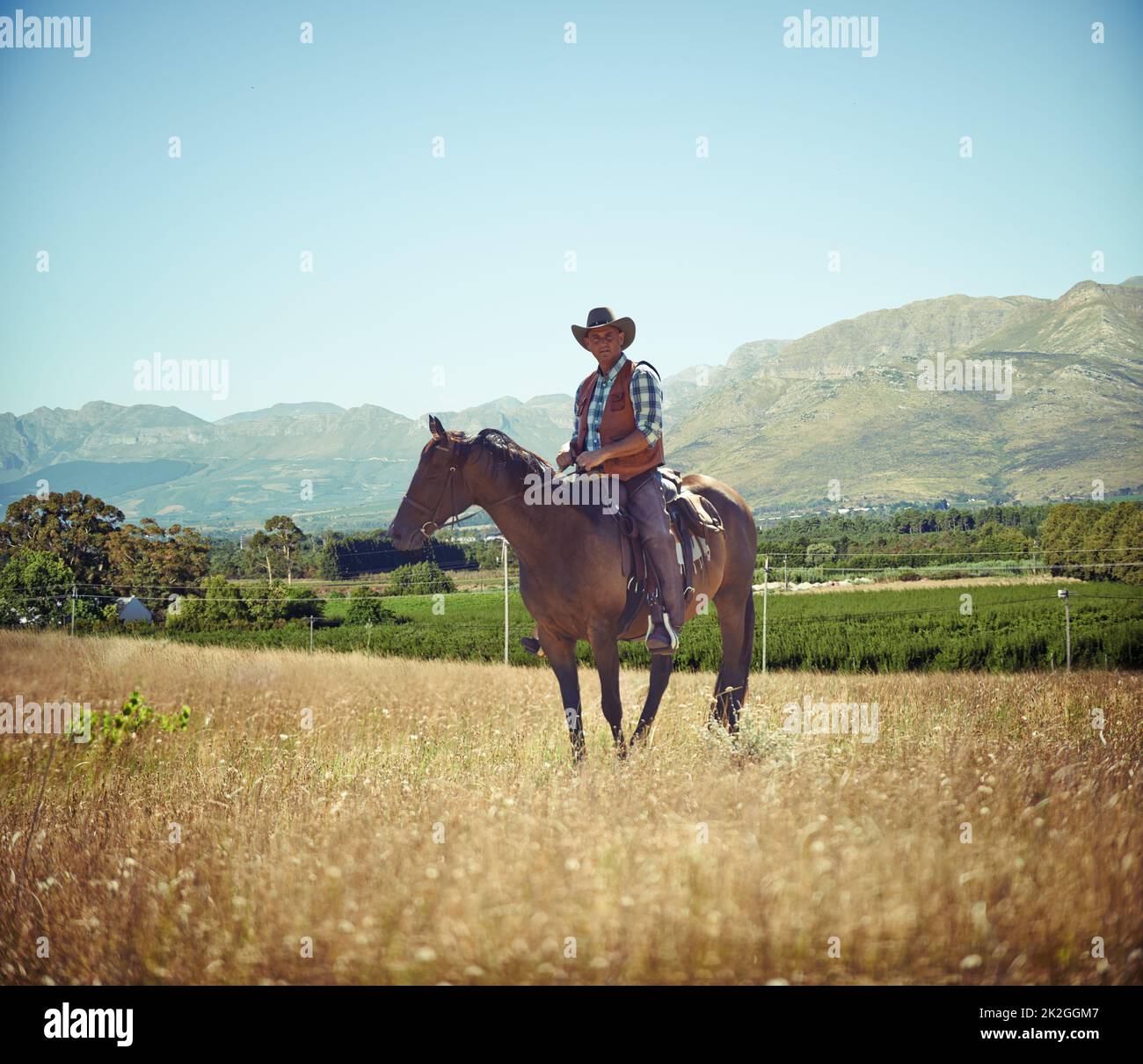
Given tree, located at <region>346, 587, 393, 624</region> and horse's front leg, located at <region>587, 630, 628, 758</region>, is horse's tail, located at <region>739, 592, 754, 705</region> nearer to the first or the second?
horse's front leg, located at <region>587, 630, 628, 758</region>

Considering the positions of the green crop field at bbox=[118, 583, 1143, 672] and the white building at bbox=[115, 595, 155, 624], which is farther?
the white building at bbox=[115, 595, 155, 624]

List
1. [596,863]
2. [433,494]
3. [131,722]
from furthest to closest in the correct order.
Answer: [131,722] → [433,494] → [596,863]

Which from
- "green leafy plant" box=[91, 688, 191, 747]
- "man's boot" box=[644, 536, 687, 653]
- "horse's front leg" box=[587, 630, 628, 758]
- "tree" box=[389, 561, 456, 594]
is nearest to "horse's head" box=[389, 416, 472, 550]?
"horse's front leg" box=[587, 630, 628, 758]

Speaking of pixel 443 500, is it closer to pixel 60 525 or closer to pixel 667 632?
pixel 667 632

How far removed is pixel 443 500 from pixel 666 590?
6.28 feet

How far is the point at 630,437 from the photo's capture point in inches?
259

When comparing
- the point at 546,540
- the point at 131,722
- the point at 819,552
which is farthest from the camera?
the point at 819,552

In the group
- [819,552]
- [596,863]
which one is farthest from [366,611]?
[596,863]

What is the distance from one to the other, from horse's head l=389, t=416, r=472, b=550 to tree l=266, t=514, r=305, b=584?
48.8m

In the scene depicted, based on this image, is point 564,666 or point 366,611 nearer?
point 564,666

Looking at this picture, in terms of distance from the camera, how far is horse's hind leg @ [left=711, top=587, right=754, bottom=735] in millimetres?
7961

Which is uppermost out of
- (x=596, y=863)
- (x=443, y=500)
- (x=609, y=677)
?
(x=443, y=500)
